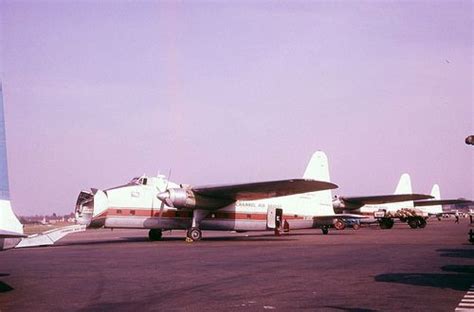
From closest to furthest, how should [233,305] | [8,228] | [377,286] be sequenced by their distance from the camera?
[233,305]
[8,228]
[377,286]

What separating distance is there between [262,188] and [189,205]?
4.11m

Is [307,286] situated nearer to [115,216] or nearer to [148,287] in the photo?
[148,287]

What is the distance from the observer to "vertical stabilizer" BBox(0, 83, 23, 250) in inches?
372

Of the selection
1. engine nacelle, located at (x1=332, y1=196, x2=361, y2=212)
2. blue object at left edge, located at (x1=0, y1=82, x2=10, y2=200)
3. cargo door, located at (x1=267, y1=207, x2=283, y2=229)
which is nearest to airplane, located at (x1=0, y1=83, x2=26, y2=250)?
blue object at left edge, located at (x1=0, y1=82, x2=10, y2=200)

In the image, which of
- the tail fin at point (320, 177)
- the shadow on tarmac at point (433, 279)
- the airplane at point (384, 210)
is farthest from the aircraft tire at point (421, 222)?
the shadow on tarmac at point (433, 279)

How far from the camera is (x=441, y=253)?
18734 millimetres

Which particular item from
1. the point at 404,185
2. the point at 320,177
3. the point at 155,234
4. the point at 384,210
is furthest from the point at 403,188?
the point at 155,234

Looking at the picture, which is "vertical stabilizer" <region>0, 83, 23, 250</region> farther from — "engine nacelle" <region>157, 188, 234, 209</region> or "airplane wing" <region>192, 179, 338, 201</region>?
"airplane wing" <region>192, 179, 338, 201</region>

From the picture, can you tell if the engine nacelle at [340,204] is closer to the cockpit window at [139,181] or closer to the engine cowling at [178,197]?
the engine cowling at [178,197]

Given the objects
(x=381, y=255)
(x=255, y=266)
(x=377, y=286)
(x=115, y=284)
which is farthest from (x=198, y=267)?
(x=381, y=255)

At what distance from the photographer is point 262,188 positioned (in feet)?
92.8

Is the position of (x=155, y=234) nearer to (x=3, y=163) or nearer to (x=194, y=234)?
(x=194, y=234)

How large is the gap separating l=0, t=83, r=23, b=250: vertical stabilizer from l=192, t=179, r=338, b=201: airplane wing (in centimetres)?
Answer: 1781

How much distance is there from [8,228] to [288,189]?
68.8ft
